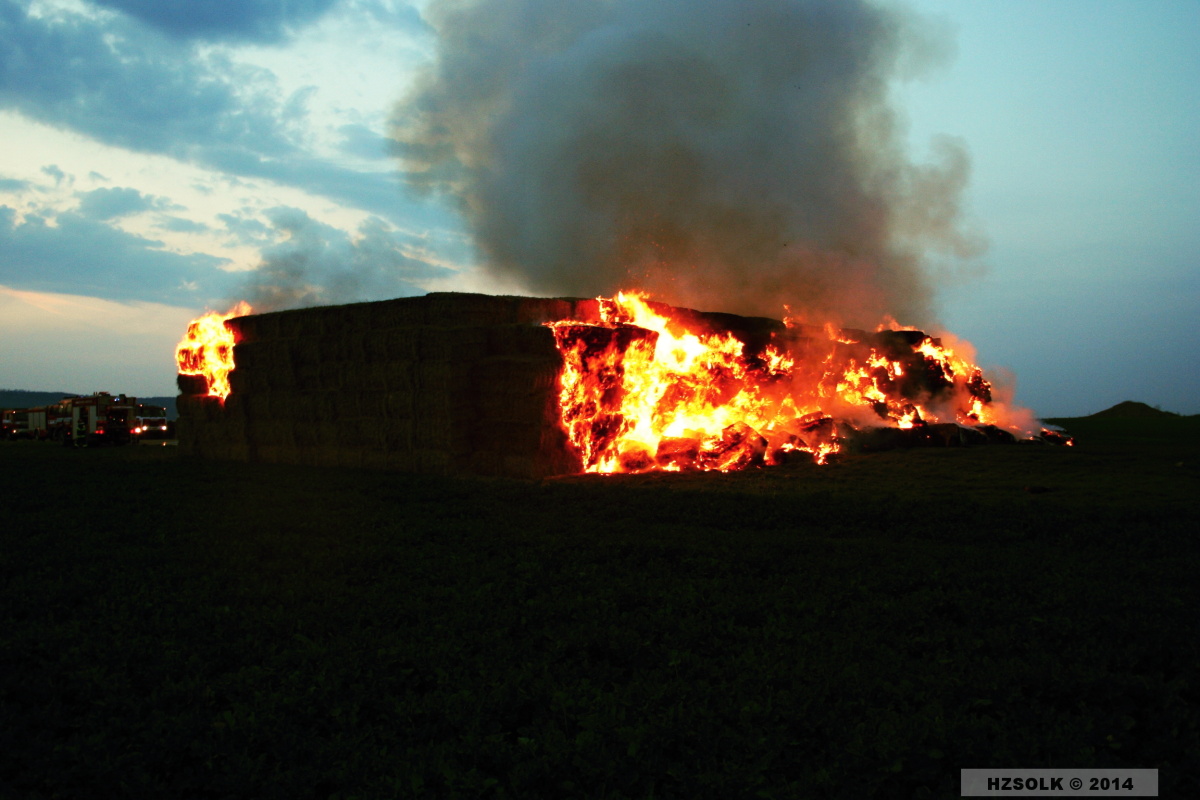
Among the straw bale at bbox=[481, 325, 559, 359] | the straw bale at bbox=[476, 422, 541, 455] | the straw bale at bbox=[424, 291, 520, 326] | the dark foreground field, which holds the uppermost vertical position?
the straw bale at bbox=[424, 291, 520, 326]

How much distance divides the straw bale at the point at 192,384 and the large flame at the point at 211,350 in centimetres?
17

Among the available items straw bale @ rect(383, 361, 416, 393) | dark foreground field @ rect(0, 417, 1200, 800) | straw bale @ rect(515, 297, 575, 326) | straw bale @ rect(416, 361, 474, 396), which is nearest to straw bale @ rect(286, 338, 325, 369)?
straw bale @ rect(383, 361, 416, 393)

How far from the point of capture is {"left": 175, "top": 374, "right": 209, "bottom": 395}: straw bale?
27.4m

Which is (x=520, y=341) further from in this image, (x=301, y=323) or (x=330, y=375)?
(x=301, y=323)

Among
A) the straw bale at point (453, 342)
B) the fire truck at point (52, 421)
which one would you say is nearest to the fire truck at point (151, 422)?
the fire truck at point (52, 421)

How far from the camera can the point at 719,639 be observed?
622 centimetres

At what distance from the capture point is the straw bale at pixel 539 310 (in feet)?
62.9

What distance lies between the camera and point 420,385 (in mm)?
19234

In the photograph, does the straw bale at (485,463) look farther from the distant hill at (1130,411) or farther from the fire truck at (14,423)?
the distant hill at (1130,411)

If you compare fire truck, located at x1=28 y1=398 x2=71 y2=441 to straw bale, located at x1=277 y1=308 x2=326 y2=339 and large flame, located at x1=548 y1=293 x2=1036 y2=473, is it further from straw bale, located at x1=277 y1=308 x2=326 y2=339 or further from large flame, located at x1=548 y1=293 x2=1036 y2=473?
large flame, located at x1=548 y1=293 x2=1036 y2=473

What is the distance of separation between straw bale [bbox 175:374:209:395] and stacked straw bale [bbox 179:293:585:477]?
4700 millimetres

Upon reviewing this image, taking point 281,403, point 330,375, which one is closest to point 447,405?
point 330,375

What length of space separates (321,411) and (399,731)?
62.0 feet

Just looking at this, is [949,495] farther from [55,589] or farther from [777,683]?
[55,589]
